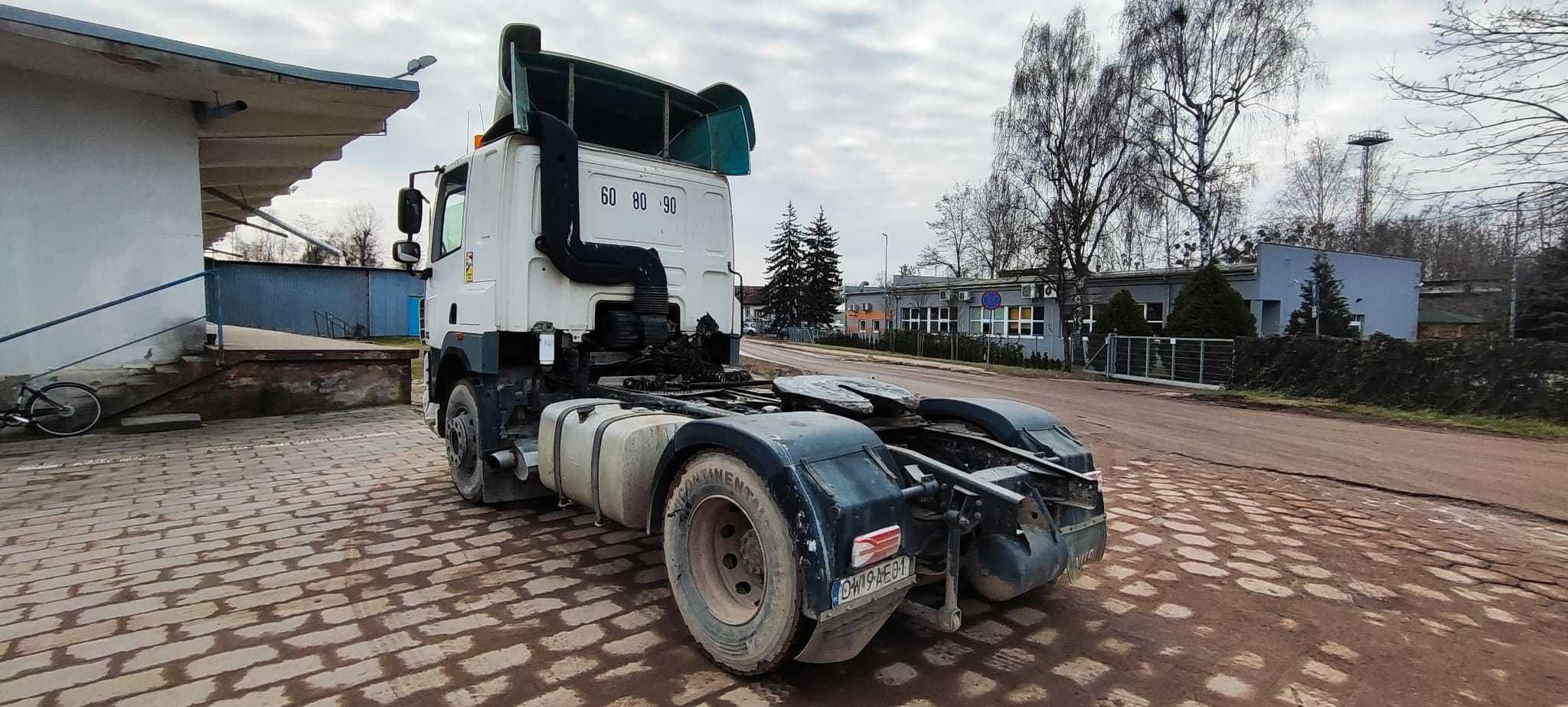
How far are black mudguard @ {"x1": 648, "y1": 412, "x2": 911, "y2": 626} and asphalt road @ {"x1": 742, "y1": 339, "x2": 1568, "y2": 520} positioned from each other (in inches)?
244

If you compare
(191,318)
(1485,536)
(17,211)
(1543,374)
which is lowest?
(1485,536)

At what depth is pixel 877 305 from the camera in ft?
151

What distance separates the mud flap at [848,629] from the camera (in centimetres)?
272

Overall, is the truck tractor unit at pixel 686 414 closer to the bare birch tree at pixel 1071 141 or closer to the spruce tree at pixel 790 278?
the bare birch tree at pixel 1071 141

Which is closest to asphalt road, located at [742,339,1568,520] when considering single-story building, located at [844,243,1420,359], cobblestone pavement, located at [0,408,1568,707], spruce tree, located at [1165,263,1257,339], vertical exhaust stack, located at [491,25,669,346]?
cobblestone pavement, located at [0,408,1568,707]

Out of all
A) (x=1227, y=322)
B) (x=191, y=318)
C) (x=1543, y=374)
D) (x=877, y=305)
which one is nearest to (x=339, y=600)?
(x=191, y=318)

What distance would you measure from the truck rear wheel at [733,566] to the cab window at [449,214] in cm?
368

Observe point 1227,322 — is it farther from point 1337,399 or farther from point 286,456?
point 286,456

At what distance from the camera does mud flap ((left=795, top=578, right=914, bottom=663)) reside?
8.93ft

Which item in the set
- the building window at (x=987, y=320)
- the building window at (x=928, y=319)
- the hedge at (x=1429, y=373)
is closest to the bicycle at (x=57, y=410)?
the hedge at (x=1429, y=373)

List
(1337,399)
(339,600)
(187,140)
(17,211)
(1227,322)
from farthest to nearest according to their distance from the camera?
(1227,322), (1337,399), (187,140), (17,211), (339,600)

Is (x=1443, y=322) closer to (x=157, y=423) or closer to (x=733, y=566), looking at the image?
(x=733, y=566)

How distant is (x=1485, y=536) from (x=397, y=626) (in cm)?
738

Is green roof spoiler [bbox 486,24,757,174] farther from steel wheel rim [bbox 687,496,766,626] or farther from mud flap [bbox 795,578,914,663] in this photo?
mud flap [bbox 795,578,914,663]
